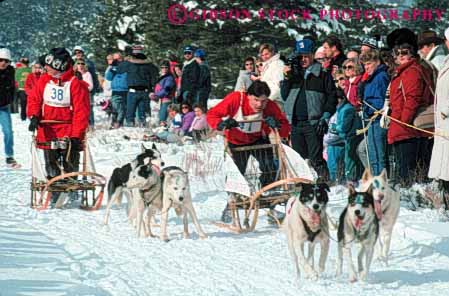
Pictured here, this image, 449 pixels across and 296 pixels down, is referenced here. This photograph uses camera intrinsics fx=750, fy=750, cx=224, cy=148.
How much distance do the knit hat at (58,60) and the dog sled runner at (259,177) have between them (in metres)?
2.46

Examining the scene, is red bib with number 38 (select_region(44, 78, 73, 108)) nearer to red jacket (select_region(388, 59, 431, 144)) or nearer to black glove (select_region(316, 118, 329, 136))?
black glove (select_region(316, 118, 329, 136))

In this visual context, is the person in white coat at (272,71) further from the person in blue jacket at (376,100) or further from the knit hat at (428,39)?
the knit hat at (428,39)

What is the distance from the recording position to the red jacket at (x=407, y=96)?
23.9ft

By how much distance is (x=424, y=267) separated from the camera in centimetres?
561

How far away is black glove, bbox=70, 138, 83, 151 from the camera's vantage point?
8.99m

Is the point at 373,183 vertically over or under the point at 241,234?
over

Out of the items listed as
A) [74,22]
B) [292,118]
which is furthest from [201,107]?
[74,22]

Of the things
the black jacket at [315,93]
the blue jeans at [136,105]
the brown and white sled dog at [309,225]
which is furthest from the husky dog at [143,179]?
the blue jeans at [136,105]

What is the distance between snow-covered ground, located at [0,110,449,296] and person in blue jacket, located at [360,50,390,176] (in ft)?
1.72

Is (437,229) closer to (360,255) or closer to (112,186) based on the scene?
(360,255)

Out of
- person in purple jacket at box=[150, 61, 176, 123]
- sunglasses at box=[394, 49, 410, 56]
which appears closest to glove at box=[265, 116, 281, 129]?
sunglasses at box=[394, 49, 410, 56]

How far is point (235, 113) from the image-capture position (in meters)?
7.56

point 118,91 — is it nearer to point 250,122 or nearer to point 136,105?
point 136,105

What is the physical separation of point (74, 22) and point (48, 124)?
179 feet
